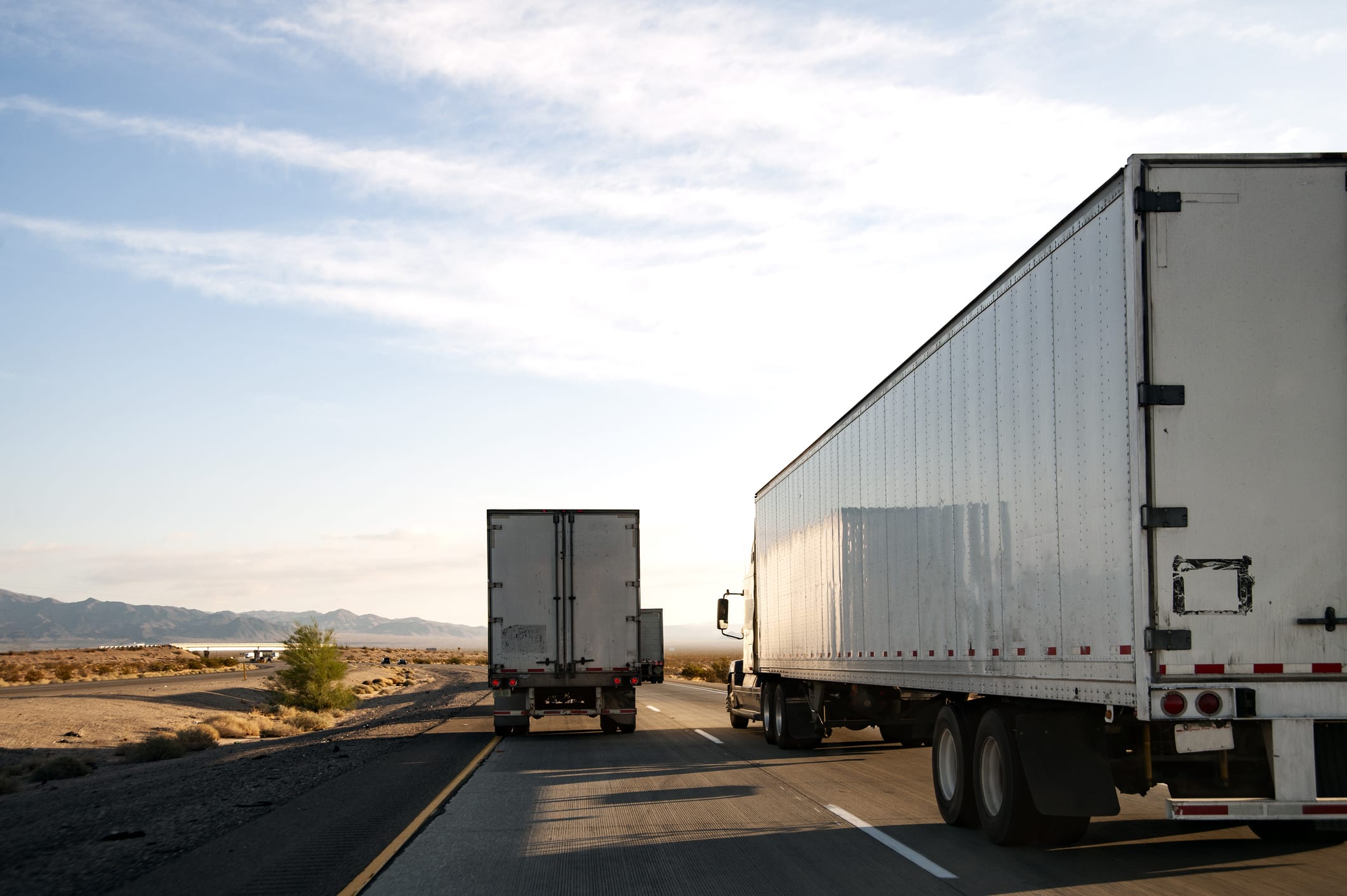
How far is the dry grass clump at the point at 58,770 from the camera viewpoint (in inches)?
734

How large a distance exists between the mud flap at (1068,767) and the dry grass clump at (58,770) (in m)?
16.0

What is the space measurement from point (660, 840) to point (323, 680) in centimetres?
2977

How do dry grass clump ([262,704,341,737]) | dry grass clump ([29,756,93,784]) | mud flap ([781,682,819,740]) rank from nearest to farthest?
dry grass clump ([29,756,93,784]) → mud flap ([781,682,819,740]) → dry grass clump ([262,704,341,737])

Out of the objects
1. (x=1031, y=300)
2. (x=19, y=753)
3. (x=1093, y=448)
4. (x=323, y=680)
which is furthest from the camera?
(x=323, y=680)

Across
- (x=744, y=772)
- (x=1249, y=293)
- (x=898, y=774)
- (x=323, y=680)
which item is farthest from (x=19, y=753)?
(x=1249, y=293)

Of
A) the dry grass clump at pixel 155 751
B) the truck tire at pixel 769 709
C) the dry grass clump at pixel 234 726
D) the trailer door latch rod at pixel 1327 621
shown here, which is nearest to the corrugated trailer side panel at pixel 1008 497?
the trailer door latch rod at pixel 1327 621

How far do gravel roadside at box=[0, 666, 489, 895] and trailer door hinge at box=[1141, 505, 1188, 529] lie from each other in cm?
782

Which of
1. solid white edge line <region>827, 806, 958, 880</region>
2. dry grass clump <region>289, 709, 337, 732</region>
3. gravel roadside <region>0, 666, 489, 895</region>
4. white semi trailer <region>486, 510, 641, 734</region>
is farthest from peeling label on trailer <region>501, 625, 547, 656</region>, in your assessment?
solid white edge line <region>827, 806, 958, 880</region>

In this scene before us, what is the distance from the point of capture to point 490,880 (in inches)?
330

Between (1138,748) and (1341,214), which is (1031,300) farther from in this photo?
(1138,748)

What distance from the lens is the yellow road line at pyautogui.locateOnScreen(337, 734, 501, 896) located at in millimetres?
8203

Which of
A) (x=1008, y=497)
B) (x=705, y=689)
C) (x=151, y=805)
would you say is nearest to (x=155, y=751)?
(x=151, y=805)

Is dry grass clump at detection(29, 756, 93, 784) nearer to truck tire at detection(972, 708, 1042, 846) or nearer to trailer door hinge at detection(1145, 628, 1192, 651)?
truck tire at detection(972, 708, 1042, 846)

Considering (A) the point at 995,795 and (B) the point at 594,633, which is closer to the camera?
(A) the point at 995,795
